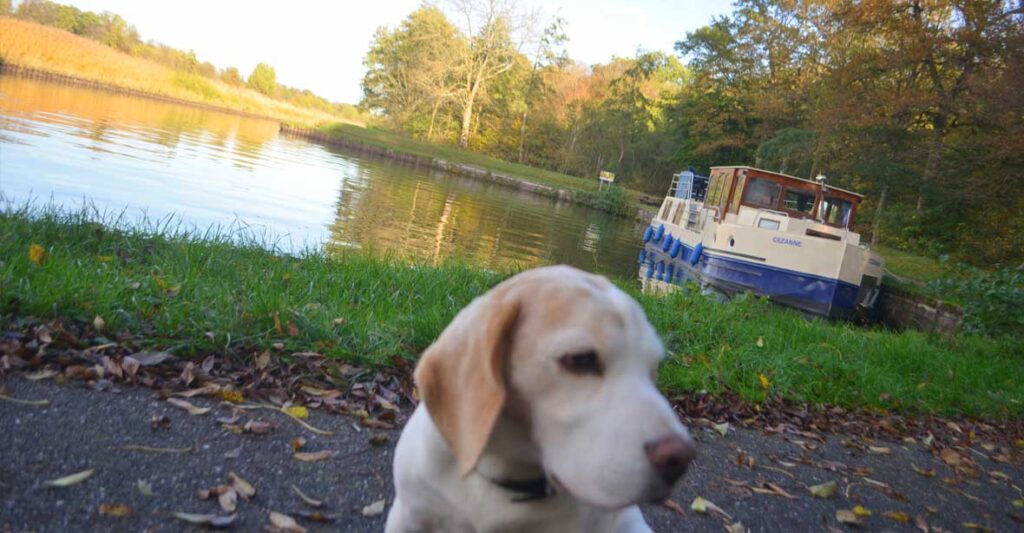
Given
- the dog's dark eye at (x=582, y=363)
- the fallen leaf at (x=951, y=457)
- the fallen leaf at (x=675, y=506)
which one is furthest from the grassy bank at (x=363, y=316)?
the dog's dark eye at (x=582, y=363)

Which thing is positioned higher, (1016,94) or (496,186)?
(1016,94)

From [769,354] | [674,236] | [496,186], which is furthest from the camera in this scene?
[496,186]

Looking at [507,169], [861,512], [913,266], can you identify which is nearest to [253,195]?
[861,512]

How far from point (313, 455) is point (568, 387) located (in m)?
1.92

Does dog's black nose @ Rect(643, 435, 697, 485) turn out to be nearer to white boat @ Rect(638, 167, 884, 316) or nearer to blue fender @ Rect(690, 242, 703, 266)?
white boat @ Rect(638, 167, 884, 316)

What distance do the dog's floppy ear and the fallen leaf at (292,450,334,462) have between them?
5.22 feet

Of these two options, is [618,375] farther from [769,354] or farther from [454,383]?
[769,354]

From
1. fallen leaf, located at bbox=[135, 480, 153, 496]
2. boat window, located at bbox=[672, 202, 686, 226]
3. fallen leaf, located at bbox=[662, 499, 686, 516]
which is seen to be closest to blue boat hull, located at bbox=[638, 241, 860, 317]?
boat window, located at bbox=[672, 202, 686, 226]

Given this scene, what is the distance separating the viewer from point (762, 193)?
1686 centimetres

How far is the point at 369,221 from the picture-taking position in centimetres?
1550

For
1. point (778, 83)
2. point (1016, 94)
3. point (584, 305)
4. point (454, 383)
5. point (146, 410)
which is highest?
point (778, 83)

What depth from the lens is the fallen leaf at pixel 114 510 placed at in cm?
237

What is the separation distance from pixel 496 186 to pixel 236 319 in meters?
35.8

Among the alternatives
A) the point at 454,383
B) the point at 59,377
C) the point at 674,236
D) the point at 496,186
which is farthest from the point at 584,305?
the point at 496,186
